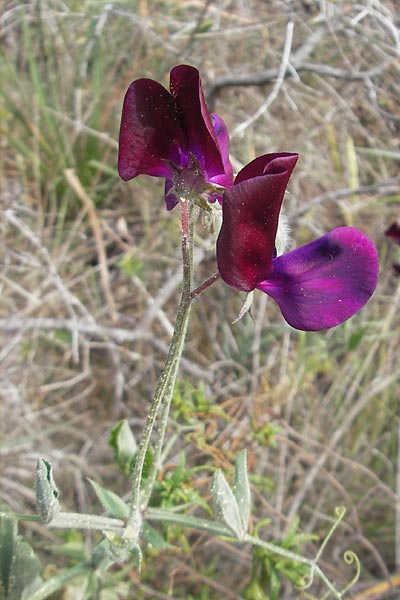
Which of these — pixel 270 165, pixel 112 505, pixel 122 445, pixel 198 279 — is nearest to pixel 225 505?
pixel 112 505

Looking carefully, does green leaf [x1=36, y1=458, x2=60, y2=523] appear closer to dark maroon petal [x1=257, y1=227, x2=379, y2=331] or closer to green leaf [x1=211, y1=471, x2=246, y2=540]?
green leaf [x1=211, y1=471, x2=246, y2=540]

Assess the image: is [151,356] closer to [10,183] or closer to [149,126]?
[10,183]

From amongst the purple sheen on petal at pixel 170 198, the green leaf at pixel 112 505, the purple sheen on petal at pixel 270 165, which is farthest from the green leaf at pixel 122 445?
the purple sheen on petal at pixel 270 165

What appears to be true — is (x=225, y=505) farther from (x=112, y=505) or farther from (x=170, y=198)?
(x=170, y=198)

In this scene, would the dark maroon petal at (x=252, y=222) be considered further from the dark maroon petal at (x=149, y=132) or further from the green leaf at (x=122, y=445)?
the green leaf at (x=122, y=445)

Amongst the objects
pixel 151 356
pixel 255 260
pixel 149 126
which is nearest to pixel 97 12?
pixel 151 356

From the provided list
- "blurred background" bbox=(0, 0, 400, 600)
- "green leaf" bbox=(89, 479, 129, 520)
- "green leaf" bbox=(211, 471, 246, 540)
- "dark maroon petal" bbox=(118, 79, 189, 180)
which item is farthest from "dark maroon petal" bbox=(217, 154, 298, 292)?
"blurred background" bbox=(0, 0, 400, 600)
